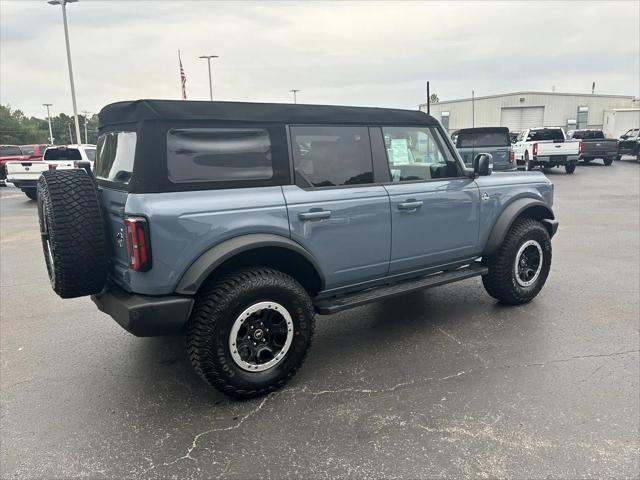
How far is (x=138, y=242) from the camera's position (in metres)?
2.85

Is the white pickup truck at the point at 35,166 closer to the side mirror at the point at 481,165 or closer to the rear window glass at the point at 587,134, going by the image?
the side mirror at the point at 481,165

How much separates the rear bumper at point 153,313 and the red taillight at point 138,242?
0.76 ft

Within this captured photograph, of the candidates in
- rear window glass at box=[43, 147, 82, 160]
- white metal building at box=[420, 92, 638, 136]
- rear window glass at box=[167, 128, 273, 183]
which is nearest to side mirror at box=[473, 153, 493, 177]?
rear window glass at box=[167, 128, 273, 183]

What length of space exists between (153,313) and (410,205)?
2124mm

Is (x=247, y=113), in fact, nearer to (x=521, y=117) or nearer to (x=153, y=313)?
(x=153, y=313)

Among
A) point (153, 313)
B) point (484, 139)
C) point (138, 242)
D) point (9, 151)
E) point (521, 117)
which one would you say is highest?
point (521, 117)

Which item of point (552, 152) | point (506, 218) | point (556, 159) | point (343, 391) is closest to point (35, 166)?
point (506, 218)

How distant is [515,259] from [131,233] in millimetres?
3526

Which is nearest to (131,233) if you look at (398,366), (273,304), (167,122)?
(167,122)

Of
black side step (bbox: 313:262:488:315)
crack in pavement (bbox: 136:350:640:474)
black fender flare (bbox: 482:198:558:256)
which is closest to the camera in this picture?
crack in pavement (bbox: 136:350:640:474)

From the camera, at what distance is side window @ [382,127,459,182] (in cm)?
406

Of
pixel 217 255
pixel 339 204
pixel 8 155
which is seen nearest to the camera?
pixel 217 255

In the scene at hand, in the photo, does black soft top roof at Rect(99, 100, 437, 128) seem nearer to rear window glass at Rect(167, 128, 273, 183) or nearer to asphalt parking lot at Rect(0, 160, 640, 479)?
rear window glass at Rect(167, 128, 273, 183)

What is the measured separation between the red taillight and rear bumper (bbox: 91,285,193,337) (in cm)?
23
